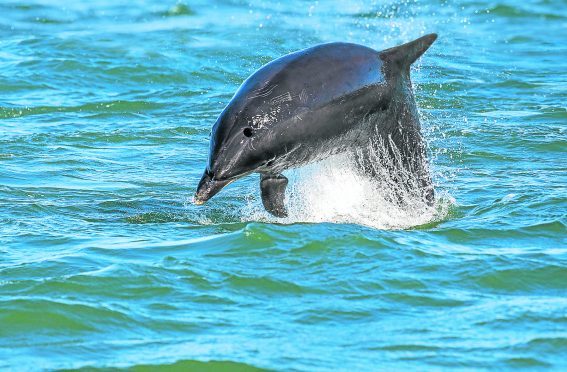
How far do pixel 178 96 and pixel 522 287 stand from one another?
10.4 metres

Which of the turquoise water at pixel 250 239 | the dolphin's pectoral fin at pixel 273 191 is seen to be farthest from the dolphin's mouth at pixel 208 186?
the dolphin's pectoral fin at pixel 273 191

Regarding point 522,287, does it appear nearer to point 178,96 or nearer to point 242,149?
point 242,149

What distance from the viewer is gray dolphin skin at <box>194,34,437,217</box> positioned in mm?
9859

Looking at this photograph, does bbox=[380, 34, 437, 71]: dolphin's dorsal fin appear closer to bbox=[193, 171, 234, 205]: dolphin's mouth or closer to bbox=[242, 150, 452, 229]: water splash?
bbox=[242, 150, 452, 229]: water splash

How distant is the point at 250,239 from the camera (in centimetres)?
1002

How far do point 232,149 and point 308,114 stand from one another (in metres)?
0.71

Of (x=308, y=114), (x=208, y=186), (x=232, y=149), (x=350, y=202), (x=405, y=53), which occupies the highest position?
(x=405, y=53)

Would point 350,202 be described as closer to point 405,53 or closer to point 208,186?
point 405,53

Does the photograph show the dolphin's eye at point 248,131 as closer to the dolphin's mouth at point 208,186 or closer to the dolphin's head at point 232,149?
the dolphin's head at point 232,149

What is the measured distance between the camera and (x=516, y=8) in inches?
1135

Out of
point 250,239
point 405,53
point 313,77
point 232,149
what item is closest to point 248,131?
point 232,149

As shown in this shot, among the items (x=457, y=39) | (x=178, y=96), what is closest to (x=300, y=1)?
(x=457, y=39)

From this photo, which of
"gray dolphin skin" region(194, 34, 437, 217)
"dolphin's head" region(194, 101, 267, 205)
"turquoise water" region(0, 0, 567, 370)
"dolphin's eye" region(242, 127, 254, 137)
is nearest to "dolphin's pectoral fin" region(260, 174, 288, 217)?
"gray dolphin skin" region(194, 34, 437, 217)

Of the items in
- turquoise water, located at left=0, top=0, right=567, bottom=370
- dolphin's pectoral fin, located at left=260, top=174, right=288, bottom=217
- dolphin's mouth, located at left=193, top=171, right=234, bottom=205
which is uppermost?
dolphin's mouth, located at left=193, top=171, right=234, bottom=205
